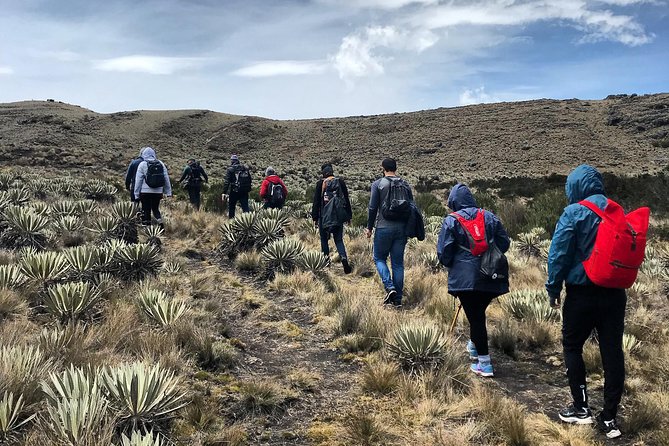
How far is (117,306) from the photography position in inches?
190

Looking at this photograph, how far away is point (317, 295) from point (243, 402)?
9.80 ft

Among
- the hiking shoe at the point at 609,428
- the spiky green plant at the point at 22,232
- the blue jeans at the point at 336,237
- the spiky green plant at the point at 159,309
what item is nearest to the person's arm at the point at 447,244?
the hiking shoe at the point at 609,428

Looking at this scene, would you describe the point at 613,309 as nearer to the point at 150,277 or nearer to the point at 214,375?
the point at 214,375

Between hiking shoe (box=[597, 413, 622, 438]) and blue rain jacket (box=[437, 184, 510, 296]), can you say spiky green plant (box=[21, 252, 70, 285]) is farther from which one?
hiking shoe (box=[597, 413, 622, 438])

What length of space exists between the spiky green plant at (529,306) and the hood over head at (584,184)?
7.88 feet

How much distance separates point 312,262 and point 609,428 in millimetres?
4960

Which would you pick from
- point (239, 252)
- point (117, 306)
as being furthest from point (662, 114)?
point (117, 306)

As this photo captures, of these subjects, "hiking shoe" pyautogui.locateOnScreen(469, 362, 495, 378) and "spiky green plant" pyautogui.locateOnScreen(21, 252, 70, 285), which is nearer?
"hiking shoe" pyautogui.locateOnScreen(469, 362, 495, 378)

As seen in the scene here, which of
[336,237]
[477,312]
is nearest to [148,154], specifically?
[336,237]

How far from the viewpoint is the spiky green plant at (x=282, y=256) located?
24.5 ft

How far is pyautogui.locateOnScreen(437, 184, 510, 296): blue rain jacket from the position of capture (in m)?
3.79

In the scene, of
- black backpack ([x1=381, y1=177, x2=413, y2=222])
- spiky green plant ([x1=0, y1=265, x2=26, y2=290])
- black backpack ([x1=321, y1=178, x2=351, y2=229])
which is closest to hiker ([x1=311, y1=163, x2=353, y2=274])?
black backpack ([x1=321, y1=178, x2=351, y2=229])

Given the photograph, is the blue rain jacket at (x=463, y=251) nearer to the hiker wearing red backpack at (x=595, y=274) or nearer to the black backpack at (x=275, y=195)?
the hiker wearing red backpack at (x=595, y=274)

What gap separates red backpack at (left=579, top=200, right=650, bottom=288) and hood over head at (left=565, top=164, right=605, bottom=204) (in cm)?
24
